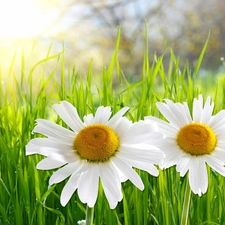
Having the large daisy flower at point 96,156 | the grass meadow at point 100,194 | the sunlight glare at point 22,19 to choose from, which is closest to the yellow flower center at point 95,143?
the large daisy flower at point 96,156

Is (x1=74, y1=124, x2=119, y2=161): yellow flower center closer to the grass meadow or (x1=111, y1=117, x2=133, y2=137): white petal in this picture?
(x1=111, y1=117, x2=133, y2=137): white petal

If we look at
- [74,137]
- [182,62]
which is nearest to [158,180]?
[74,137]

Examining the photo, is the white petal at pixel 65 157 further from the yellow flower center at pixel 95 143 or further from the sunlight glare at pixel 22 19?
the sunlight glare at pixel 22 19

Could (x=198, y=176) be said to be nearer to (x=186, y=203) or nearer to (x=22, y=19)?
(x=186, y=203)

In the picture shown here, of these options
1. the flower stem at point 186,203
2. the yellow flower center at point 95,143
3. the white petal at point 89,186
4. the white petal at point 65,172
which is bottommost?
the flower stem at point 186,203

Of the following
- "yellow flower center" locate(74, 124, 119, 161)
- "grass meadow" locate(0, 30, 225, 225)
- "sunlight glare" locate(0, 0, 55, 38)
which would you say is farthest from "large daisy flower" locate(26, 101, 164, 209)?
"sunlight glare" locate(0, 0, 55, 38)

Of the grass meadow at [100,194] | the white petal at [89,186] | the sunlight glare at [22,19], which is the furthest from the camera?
the sunlight glare at [22,19]

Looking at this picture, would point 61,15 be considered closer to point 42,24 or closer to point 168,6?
point 42,24

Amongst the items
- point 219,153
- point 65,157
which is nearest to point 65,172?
point 65,157
